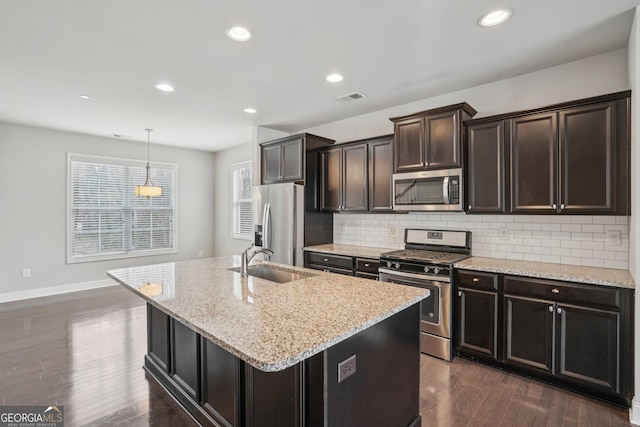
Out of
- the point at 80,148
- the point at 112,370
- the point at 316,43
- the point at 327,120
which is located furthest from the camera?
the point at 80,148

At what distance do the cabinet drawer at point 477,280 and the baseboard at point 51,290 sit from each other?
6050 millimetres

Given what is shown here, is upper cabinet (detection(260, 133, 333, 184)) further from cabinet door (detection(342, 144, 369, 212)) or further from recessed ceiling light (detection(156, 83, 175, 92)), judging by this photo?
recessed ceiling light (detection(156, 83, 175, 92))

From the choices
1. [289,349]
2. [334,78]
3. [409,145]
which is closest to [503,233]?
[409,145]

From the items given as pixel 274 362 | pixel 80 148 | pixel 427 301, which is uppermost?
pixel 80 148

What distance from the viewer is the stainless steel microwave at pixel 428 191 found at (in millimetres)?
3156

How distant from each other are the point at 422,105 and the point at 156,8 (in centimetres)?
291

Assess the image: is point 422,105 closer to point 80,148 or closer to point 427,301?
point 427,301

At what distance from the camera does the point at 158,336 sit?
8.50 ft

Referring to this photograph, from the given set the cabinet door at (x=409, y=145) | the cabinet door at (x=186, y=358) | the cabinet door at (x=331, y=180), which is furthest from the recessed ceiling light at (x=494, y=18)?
the cabinet door at (x=186, y=358)

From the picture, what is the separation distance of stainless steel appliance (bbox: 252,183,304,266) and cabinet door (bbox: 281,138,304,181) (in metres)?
0.21

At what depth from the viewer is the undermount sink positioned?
2.67m

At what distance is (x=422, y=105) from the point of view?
152 inches

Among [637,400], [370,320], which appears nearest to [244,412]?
[370,320]

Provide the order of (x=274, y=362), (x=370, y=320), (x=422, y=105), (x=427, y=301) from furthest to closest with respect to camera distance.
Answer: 1. (x=422, y=105)
2. (x=427, y=301)
3. (x=370, y=320)
4. (x=274, y=362)
